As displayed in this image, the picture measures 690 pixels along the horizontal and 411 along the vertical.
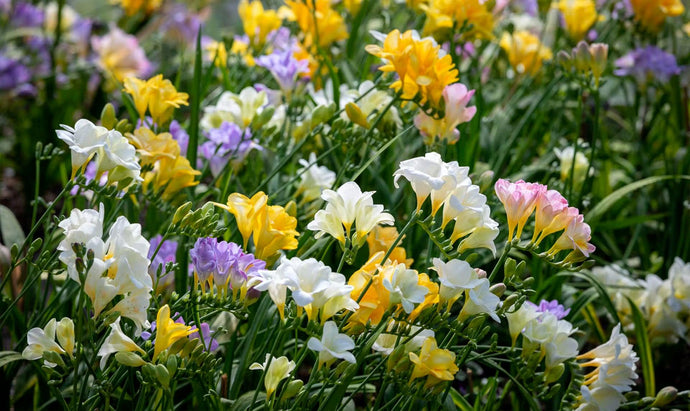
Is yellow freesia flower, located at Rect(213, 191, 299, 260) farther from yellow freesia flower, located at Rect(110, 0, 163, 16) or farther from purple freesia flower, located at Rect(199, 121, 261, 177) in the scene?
yellow freesia flower, located at Rect(110, 0, 163, 16)

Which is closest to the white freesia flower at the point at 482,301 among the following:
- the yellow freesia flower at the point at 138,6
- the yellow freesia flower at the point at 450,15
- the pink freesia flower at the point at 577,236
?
the pink freesia flower at the point at 577,236

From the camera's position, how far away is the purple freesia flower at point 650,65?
2.13 meters

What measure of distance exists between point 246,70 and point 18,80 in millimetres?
1111

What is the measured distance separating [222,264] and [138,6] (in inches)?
80.0

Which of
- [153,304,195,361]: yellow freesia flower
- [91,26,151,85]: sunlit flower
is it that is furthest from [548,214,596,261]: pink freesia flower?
[91,26,151,85]: sunlit flower

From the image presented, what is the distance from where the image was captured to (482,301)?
87cm

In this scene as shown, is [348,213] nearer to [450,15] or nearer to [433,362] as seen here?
[433,362]

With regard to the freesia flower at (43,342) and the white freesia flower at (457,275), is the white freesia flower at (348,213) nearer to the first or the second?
the white freesia flower at (457,275)

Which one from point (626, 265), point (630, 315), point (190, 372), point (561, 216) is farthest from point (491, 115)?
point (190, 372)

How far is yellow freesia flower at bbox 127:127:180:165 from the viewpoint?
113cm

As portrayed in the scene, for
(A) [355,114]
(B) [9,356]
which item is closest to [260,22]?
(A) [355,114]

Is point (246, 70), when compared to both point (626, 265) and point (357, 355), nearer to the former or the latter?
point (626, 265)

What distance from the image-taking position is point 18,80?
2.63 metres

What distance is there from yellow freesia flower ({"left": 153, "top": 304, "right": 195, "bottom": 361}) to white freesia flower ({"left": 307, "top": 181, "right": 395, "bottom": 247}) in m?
0.19
